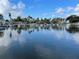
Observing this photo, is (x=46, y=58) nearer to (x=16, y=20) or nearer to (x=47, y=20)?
(x=16, y=20)

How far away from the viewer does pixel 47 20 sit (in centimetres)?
15875

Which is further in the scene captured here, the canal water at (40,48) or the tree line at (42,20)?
the tree line at (42,20)

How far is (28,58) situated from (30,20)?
13484 cm

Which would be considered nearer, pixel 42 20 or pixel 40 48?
pixel 40 48

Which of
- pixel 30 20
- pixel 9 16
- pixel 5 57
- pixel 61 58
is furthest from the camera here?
pixel 30 20

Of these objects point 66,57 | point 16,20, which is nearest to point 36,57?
point 66,57

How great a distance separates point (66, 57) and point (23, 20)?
416ft

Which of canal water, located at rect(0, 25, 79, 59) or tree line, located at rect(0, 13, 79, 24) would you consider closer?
canal water, located at rect(0, 25, 79, 59)

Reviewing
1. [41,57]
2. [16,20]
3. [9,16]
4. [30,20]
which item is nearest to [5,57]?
[41,57]

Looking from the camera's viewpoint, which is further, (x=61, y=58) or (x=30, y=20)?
(x=30, y=20)

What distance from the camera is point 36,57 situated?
15531 millimetres

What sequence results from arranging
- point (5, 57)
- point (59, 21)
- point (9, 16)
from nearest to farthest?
point (5, 57) → point (9, 16) → point (59, 21)

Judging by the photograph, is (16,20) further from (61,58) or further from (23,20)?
(61,58)

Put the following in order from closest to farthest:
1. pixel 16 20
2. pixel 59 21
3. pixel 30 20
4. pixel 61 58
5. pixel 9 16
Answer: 1. pixel 61 58
2. pixel 9 16
3. pixel 16 20
4. pixel 30 20
5. pixel 59 21
